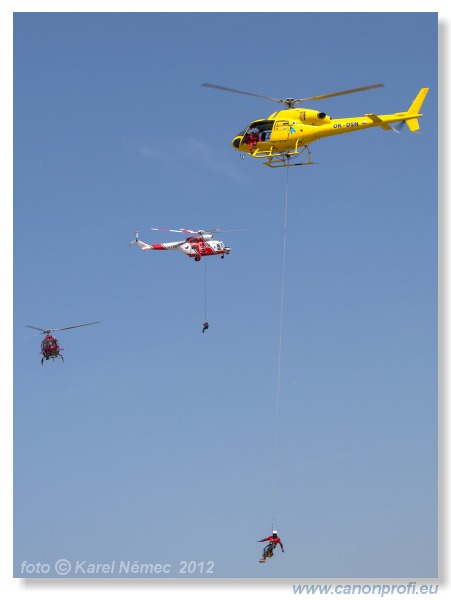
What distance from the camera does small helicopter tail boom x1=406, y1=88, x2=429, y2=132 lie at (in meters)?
55.1

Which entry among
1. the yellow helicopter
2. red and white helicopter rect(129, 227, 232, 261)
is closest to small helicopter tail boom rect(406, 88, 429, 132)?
the yellow helicopter

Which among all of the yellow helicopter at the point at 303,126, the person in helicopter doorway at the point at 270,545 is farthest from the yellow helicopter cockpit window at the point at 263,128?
the person in helicopter doorway at the point at 270,545

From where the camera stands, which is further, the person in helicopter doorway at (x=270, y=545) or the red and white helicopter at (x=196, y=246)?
the red and white helicopter at (x=196, y=246)

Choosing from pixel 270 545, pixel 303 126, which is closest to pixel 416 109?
pixel 303 126

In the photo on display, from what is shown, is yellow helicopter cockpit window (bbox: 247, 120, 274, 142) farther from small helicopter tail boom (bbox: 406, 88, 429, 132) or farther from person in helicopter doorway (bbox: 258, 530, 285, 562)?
person in helicopter doorway (bbox: 258, 530, 285, 562)

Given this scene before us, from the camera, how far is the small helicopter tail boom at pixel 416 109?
55.1m

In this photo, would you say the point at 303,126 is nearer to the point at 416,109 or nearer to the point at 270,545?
the point at 416,109

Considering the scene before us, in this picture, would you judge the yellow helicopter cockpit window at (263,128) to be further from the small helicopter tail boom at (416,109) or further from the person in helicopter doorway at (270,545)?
the person in helicopter doorway at (270,545)

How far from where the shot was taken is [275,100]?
55969 millimetres

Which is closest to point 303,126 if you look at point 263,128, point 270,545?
point 263,128

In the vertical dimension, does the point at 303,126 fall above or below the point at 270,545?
above

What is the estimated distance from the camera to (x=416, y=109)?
55375 millimetres

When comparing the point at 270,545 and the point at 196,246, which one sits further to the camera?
the point at 196,246
